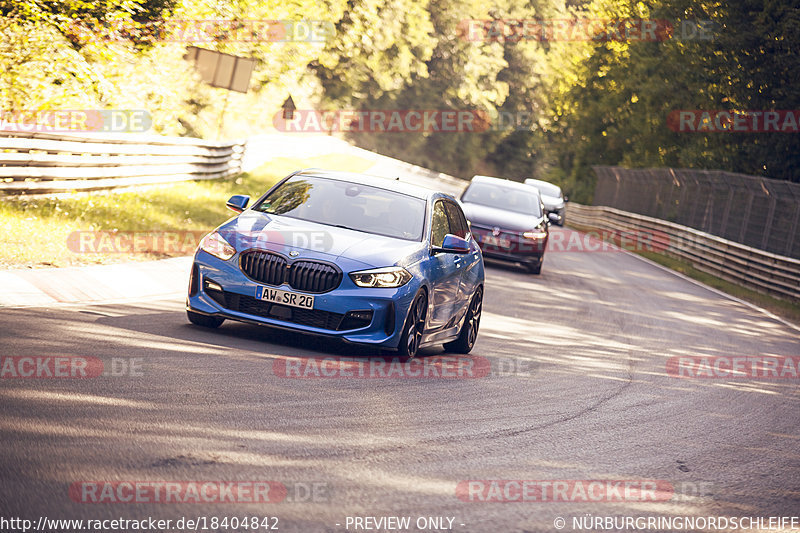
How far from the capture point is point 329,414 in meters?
7.19

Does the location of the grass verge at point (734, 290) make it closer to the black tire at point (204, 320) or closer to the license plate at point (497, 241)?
the license plate at point (497, 241)

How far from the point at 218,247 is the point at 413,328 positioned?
1854 millimetres

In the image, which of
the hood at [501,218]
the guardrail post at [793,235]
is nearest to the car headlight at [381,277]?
the hood at [501,218]

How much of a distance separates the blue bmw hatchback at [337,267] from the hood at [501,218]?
10.8 meters

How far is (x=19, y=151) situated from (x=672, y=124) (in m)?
40.6

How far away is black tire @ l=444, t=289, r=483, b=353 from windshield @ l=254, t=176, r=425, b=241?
135cm

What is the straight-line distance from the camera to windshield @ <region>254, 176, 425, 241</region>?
10.3 metres

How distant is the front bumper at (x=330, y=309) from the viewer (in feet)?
30.2

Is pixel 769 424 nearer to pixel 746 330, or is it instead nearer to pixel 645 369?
pixel 645 369

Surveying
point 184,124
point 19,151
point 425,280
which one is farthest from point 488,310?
point 184,124
